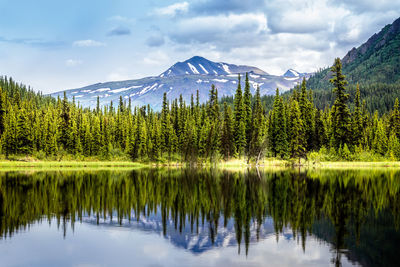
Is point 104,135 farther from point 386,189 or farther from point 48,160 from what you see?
point 386,189

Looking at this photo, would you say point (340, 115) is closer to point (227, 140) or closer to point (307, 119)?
point (307, 119)

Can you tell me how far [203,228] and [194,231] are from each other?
2.94 ft

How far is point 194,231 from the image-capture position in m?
22.5

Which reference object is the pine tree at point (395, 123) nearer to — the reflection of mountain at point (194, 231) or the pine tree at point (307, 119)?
the pine tree at point (307, 119)

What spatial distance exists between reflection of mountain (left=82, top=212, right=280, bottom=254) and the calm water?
5 cm

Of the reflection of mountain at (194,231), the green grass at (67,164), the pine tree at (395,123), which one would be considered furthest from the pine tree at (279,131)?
the reflection of mountain at (194,231)

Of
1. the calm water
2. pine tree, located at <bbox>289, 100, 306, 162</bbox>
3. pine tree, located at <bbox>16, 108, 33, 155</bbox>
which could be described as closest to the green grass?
pine tree, located at <bbox>16, 108, 33, 155</bbox>

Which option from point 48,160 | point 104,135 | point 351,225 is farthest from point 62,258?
point 104,135

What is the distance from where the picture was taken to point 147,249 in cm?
1953

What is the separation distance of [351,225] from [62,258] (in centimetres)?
1575

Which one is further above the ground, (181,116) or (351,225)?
(181,116)

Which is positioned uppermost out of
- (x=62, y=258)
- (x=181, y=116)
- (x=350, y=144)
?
(x=181, y=116)

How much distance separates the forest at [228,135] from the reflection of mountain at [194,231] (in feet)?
233

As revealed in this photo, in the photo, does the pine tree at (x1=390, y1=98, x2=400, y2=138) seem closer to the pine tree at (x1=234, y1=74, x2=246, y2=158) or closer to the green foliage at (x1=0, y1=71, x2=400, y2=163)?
the green foliage at (x1=0, y1=71, x2=400, y2=163)
